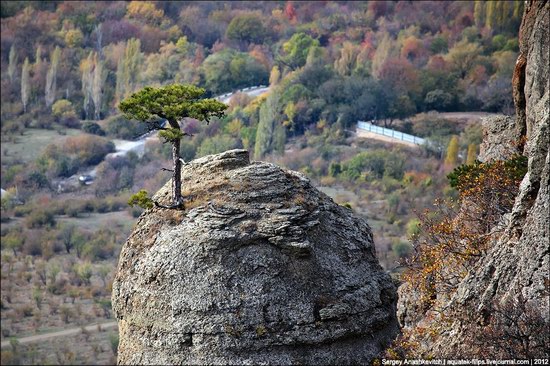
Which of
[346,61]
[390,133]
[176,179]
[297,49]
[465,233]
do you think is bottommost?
[297,49]

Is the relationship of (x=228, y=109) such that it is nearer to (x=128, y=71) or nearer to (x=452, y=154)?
(x=128, y=71)

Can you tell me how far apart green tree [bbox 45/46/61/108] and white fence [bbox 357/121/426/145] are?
4121 centimetres

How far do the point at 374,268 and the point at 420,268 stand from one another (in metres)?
4.66

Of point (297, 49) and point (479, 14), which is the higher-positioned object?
point (479, 14)

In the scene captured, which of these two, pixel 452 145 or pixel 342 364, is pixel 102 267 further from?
pixel 342 364

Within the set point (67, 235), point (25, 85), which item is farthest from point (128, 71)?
point (67, 235)

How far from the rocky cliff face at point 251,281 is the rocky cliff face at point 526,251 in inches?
73.5

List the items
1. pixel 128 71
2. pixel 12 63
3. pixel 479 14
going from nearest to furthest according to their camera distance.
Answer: pixel 128 71
pixel 12 63
pixel 479 14

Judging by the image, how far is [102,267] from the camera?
97500mm

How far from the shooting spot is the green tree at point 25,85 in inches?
5891

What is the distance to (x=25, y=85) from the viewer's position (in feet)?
500

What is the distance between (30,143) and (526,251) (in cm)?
11989

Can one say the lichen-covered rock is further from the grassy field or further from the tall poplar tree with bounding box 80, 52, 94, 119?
the tall poplar tree with bounding box 80, 52, 94, 119

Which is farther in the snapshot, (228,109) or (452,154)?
(228,109)
